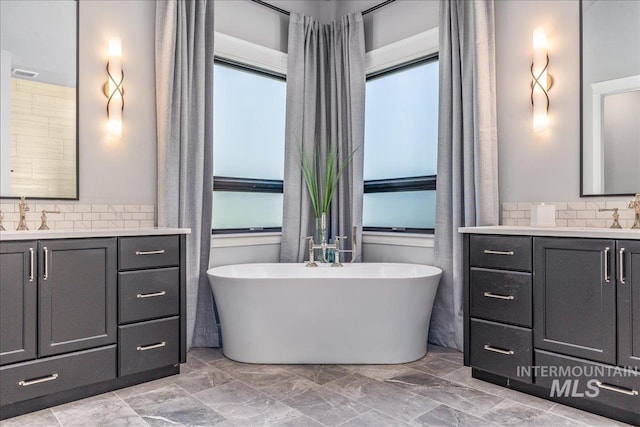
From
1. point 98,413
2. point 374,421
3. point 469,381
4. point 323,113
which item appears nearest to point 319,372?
point 374,421

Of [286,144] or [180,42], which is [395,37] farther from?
[180,42]

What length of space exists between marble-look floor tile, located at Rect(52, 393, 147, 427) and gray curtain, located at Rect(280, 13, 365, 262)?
1751mm

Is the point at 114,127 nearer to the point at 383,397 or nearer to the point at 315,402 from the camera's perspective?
the point at 315,402

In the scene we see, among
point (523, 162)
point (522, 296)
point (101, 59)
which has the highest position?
point (101, 59)

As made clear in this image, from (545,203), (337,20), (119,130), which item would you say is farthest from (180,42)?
(545,203)

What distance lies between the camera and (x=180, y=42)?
311 cm

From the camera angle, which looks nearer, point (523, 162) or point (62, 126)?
point (62, 126)

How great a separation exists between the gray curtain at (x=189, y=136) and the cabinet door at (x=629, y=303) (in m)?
2.48

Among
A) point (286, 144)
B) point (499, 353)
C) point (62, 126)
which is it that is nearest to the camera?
point (499, 353)

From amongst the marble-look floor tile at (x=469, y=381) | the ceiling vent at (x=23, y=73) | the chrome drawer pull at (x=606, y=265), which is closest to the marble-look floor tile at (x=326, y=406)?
the marble-look floor tile at (x=469, y=381)

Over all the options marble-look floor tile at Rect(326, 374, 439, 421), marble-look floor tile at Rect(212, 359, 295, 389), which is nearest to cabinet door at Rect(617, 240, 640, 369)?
marble-look floor tile at Rect(326, 374, 439, 421)

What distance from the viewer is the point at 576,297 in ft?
7.23

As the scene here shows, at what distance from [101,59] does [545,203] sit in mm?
2944

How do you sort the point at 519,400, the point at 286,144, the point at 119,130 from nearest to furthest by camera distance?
the point at 519,400, the point at 119,130, the point at 286,144
